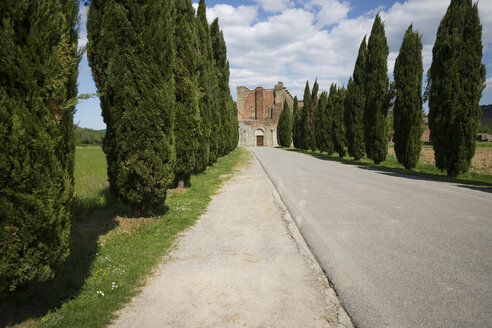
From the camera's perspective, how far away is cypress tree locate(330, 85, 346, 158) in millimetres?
24719

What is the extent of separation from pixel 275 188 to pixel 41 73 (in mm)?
7553

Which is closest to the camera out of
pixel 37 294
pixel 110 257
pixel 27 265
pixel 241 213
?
pixel 27 265

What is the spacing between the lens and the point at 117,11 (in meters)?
4.89

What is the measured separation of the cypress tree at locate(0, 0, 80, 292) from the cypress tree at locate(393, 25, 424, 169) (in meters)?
16.7

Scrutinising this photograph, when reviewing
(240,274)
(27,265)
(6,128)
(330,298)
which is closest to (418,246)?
(330,298)

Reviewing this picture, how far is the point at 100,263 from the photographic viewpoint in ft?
11.6

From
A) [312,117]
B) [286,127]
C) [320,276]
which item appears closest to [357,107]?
[312,117]

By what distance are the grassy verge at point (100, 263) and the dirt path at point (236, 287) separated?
25 cm

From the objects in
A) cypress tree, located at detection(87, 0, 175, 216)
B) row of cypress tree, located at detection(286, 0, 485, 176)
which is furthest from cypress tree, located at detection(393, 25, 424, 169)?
cypress tree, located at detection(87, 0, 175, 216)

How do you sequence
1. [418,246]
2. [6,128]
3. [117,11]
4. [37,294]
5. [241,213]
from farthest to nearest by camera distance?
[241,213] → [117,11] → [418,246] → [37,294] → [6,128]

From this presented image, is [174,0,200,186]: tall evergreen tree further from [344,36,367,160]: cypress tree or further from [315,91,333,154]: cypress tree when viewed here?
[315,91,333,154]: cypress tree

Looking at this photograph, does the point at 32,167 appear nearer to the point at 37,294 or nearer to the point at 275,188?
the point at 37,294

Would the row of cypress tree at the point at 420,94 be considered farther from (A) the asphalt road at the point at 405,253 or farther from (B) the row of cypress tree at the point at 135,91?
(B) the row of cypress tree at the point at 135,91

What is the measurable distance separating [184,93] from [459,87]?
1223cm
